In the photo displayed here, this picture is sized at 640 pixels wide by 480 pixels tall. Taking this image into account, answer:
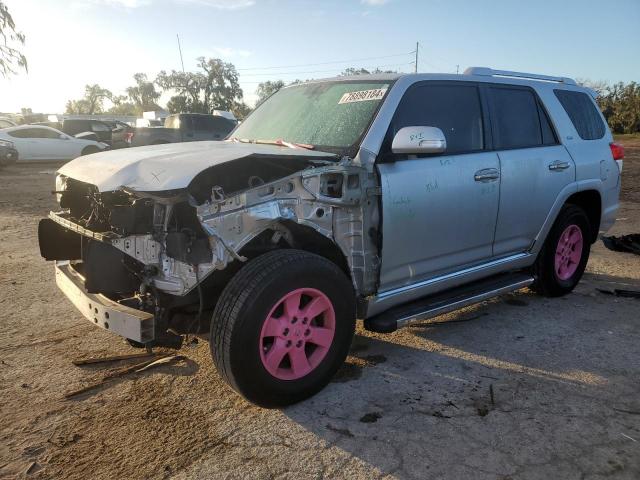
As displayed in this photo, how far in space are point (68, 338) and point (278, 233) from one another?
2.03 m

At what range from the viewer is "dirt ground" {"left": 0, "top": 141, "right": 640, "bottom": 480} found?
2.47 meters

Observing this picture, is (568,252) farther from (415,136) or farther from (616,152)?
(415,136)

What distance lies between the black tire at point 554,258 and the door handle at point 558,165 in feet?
1.40

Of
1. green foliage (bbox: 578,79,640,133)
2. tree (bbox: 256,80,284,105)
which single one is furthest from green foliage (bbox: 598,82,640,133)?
tree (bbox: 256,80,284,105)

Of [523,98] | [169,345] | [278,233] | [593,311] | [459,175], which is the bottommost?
[593,311]

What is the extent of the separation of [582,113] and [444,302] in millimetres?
2636

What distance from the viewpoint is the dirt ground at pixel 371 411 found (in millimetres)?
2469

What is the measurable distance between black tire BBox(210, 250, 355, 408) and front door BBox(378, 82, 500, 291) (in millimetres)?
552

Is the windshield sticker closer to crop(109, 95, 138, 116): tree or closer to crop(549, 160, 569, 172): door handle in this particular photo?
crop(549, 160, 569, 172): door handle

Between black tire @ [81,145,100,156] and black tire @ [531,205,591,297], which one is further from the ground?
black tire @ [81,145,100,156]

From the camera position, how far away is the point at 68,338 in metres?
3.91

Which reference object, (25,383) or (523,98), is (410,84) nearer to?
(523,98)

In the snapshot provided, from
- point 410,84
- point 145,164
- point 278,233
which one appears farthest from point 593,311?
point 145,164

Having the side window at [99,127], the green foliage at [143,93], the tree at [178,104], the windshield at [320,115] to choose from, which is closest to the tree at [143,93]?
the green foliage at [143,93]
